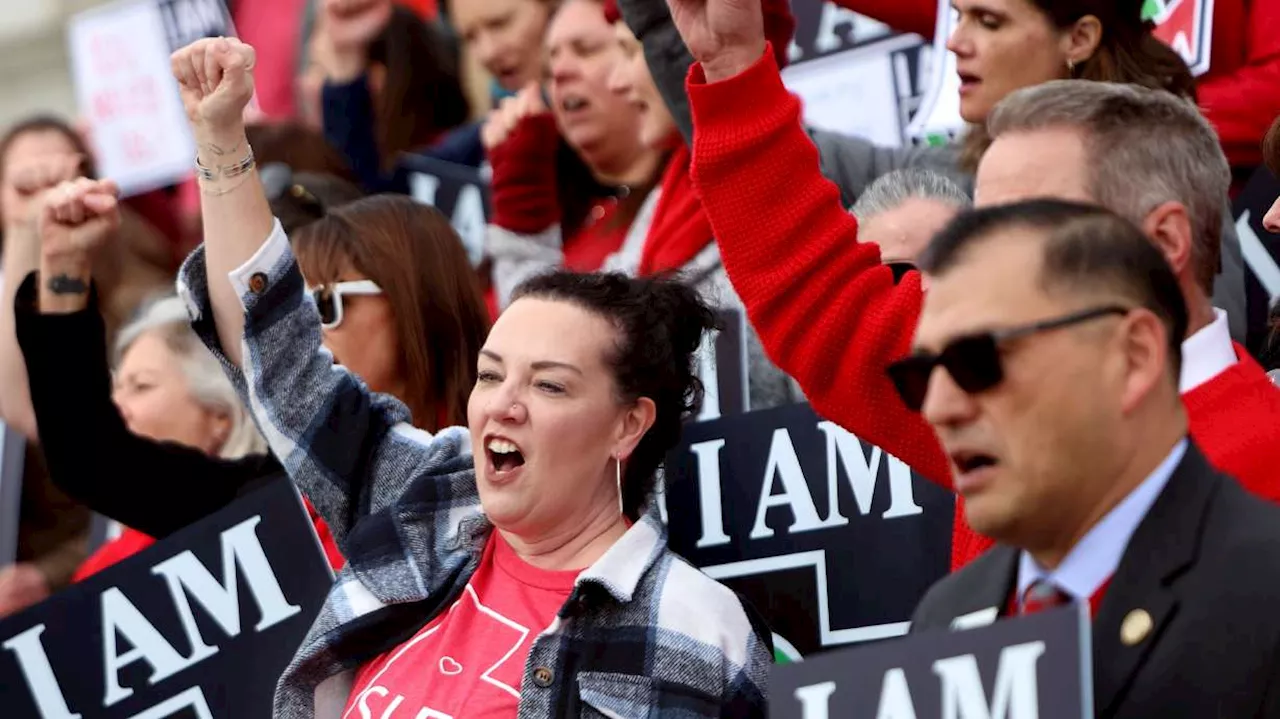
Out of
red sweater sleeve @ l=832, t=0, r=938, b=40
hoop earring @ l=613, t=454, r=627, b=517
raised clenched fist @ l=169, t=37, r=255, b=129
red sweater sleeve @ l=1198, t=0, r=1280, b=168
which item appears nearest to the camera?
hoop earring @ l=613, t=454, r=627, b=517

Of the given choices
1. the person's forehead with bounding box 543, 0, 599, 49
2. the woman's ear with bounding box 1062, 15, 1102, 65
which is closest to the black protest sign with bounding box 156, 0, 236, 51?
the person's forehead with bounding box 543, 0, 599, 49

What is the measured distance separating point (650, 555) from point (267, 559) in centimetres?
80

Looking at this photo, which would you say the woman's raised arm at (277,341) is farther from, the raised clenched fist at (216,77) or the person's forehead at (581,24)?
the person's forehead at (581,24)

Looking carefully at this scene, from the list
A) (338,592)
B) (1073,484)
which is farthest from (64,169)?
(1073,484)

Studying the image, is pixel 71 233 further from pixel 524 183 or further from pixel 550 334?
pixel 524 183

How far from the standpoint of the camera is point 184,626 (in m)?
3.93

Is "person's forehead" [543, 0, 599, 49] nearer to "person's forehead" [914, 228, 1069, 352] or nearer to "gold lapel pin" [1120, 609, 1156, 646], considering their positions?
"person's forehead" [914, 228, 1069, 352]

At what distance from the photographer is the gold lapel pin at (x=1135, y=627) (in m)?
2.29

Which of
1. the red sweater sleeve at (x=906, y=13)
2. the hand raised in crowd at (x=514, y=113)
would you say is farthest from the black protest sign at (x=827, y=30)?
the hand raised in crowd at (x=514, y=113)

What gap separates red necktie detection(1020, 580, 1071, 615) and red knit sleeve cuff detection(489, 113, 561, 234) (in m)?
3.11

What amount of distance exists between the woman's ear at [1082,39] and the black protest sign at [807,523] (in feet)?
2.84

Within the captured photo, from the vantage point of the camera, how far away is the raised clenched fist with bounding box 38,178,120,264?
4023 mm

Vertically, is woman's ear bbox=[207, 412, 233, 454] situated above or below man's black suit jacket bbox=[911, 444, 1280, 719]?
below

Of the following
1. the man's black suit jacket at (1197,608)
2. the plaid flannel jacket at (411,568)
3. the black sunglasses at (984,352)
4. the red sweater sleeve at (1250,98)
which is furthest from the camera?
the red sweater sleeve at (1250,98)
